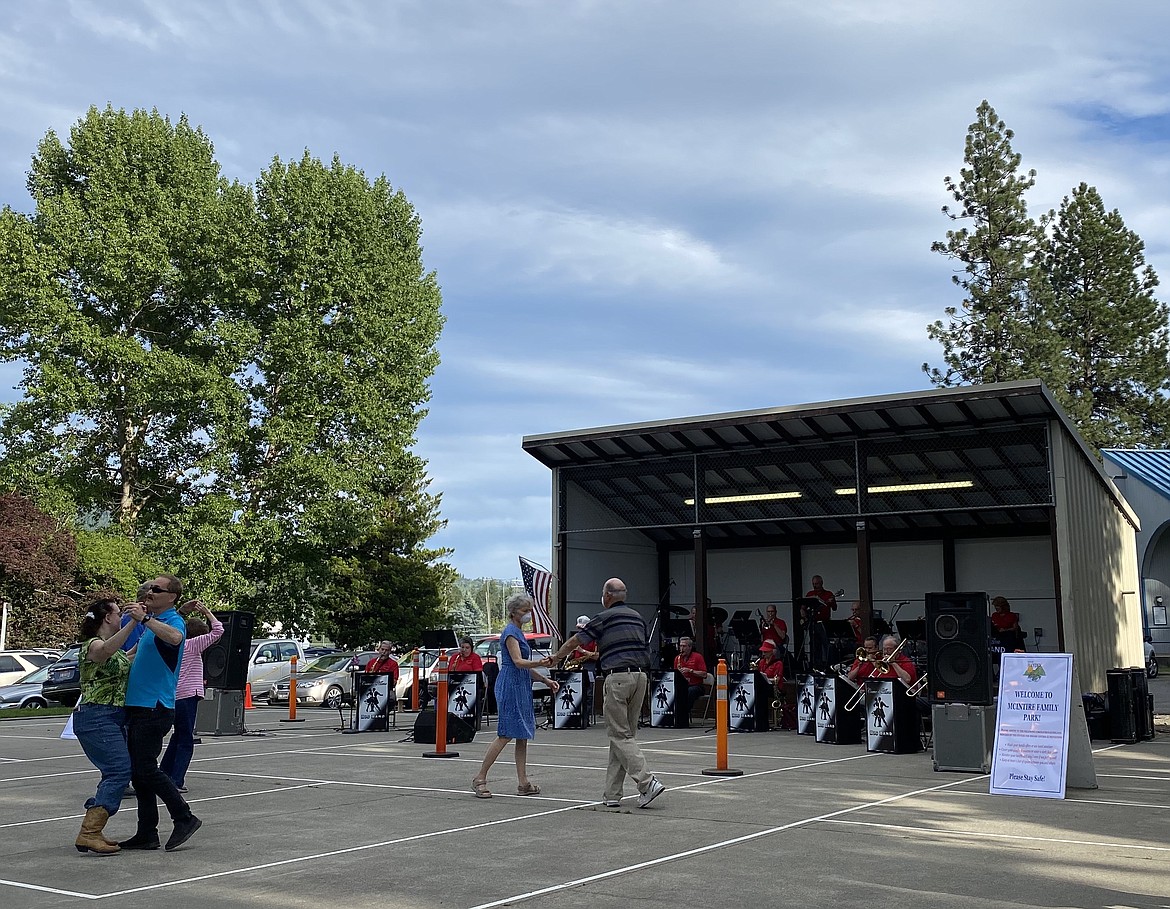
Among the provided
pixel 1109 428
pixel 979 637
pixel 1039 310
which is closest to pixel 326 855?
pixel 979 637

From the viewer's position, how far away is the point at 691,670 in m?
19.4

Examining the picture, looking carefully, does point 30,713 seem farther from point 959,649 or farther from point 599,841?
point 599,841

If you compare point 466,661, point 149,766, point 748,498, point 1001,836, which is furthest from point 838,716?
point 149,766

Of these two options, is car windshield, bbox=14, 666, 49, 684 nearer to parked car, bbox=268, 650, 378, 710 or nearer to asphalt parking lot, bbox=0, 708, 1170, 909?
parked car, bbox=268, 650, 378, 710

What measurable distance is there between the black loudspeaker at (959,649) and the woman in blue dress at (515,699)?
15.6 ft

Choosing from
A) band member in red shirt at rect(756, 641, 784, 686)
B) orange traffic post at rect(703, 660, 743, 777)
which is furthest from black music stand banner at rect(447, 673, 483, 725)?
orange traffic post at rect(703, 660, 743, 777)

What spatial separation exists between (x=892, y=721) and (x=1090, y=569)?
23.0 feet

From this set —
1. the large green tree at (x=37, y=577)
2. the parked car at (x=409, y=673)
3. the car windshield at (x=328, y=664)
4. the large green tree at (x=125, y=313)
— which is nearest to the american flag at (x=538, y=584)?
the parked car at (x=409, y=673)

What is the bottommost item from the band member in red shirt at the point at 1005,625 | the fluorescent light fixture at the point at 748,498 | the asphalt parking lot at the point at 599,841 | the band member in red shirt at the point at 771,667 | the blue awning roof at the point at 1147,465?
the asphalt parking lot at the point at 599,841

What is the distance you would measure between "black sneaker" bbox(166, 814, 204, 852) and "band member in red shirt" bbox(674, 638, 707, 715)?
1270cm

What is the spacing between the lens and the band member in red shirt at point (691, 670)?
763 inches

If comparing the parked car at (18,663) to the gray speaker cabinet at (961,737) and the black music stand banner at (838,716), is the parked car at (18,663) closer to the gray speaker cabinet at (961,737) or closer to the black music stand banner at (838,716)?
the black music stand banner at (838,716)

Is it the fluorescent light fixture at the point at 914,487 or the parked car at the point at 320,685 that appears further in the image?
the parked car at the point at 320,685

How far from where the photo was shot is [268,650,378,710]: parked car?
28281 millimetres
